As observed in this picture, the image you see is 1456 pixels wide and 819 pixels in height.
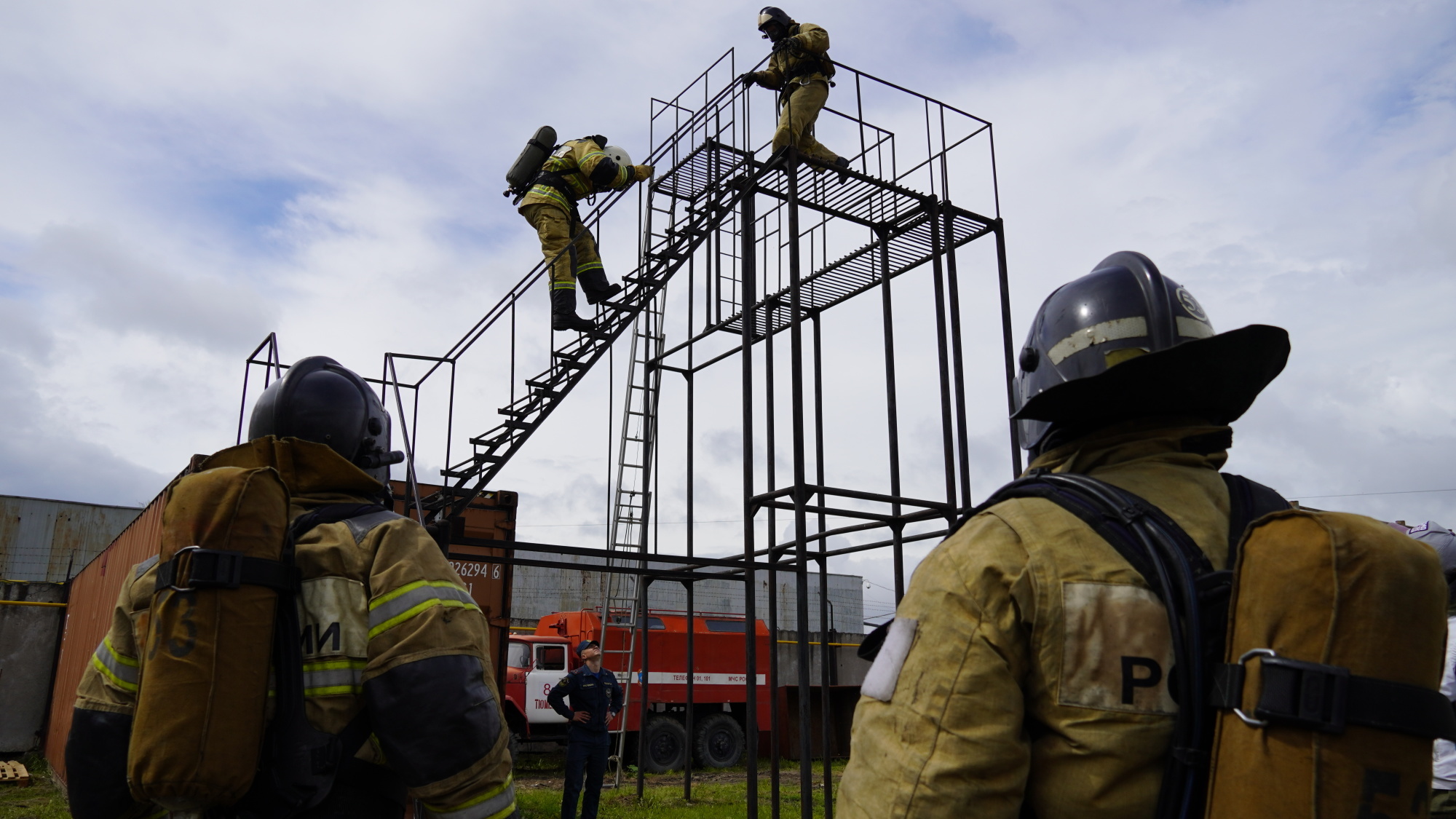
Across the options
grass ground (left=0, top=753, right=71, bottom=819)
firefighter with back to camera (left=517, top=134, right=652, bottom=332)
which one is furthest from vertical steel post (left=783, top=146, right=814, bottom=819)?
grass ground (left=0, top=753, right=71, bottom=819)

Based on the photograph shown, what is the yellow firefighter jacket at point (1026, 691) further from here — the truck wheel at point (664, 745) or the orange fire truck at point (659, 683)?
the truck wheel at point (664, 745)

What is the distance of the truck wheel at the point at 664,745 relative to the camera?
1472cm

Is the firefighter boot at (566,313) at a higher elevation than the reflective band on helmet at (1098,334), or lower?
higher

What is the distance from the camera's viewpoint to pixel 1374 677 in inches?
53.4

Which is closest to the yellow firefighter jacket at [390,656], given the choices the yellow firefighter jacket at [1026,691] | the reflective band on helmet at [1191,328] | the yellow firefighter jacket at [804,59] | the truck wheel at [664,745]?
the yellow firefighter jacket at [1026,691]

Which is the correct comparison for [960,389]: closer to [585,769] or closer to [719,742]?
[585,769]

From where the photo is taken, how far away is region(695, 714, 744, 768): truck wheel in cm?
1509

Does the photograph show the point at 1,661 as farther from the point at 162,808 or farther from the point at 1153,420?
the point at 1153,420

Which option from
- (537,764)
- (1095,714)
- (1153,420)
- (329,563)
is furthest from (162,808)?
Result: (537,764)

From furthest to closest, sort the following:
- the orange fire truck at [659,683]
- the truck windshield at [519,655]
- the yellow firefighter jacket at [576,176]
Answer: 1. the truck windshield at [519,655]
2. the orange fire truck at [659,683]
3. the yellow firefighter jacket at [576,176]

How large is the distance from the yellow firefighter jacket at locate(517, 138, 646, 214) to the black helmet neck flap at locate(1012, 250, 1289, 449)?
7.98 metres

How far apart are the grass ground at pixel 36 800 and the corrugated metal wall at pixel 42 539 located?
9163 millimetres

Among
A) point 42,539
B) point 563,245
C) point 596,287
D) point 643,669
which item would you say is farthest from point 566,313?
point 42,539

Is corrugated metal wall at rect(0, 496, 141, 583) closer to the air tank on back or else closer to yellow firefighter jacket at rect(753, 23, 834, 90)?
the air tank on back
